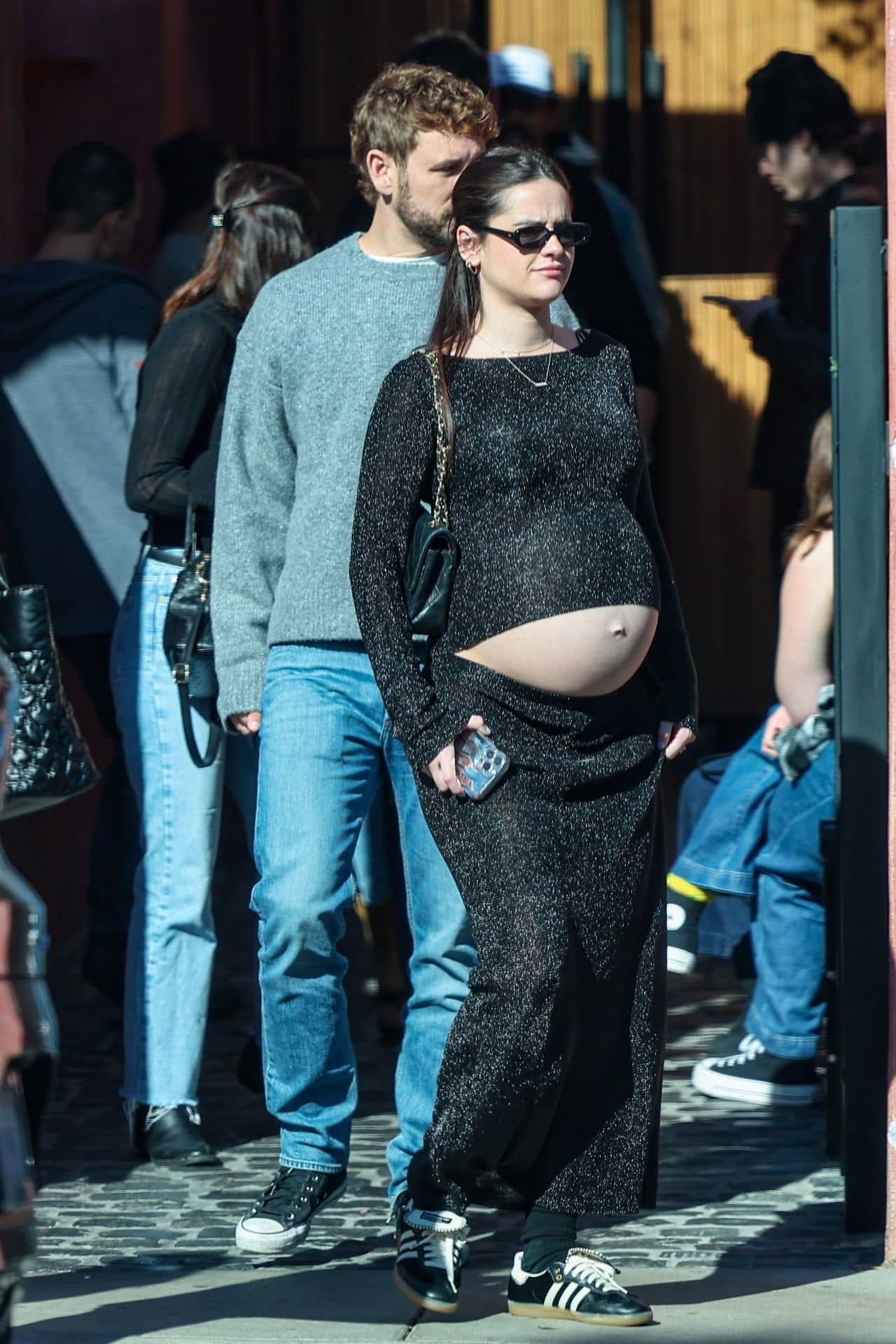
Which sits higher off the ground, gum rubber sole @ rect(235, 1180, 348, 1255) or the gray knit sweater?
the gray knit sweater

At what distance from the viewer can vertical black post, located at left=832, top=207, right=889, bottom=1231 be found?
4.04 metres

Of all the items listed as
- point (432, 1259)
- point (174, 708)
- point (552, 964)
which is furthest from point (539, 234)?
point (432, 1259)

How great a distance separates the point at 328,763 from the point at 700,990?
2.65m

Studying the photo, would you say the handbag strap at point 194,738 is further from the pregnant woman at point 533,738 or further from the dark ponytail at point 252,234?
the pregnant woman at point 533,738

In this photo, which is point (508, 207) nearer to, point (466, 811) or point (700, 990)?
point (466, 811)

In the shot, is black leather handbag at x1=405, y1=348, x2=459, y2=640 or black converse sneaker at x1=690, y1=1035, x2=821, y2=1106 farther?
black converse sneaker at x1=690, y1=1035, x2=821, y2=1106

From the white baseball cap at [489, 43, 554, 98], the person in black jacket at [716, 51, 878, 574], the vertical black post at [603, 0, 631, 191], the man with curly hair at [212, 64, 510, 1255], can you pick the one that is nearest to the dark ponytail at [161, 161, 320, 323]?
the man with curly hair at [212, 64, 510, 1255]

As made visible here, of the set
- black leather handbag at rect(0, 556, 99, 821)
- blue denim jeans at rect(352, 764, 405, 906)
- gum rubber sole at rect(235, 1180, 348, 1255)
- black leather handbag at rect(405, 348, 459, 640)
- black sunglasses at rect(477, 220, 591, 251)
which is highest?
black sunglasses at rect(477, 220, 591, 251)

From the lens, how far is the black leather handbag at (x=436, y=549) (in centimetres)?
361

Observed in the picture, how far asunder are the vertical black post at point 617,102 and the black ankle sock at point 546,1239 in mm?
6444

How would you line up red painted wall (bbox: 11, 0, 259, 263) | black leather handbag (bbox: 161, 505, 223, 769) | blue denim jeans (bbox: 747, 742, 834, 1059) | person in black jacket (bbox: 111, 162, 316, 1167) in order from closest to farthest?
1. black leather handbag (bbox: 161, 505, 223, 769)
2. person in black jacket (bbox: 111, 162, 316, 1167)
3. blue denim jeans (bbox: 747, 742, 834, 1059)
4. red painted wall (bbox: 11, 0, 259, 263)

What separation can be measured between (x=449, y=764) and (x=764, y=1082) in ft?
6.28

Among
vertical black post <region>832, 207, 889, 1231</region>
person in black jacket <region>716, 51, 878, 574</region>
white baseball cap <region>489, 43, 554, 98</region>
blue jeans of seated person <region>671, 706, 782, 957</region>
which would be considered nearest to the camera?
vertical black post <region>832, 207, 889, 1231</region>

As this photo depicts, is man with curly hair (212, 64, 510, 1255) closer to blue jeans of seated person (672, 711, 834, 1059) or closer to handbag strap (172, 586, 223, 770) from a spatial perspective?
handbag strap (172, 586, 223, 770)
